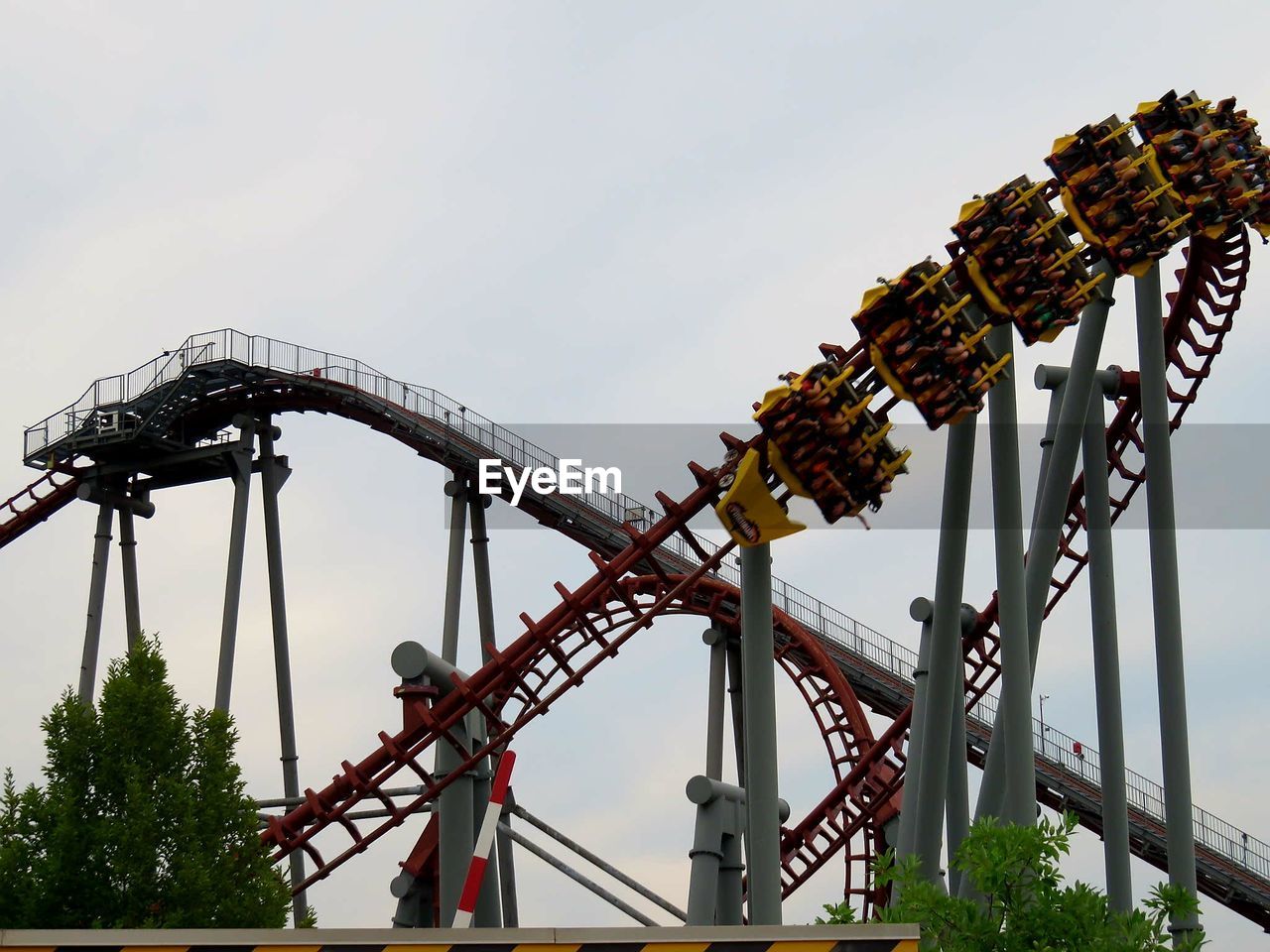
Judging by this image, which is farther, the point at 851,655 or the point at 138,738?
the point at 851,655

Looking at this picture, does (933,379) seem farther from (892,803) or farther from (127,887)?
(892,803)

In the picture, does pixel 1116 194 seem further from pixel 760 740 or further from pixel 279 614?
pixel 279 614

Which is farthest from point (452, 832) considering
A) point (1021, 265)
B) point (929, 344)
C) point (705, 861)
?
point (1021, 265)

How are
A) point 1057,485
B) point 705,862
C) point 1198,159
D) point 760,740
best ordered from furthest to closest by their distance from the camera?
point 705,862
point 1057,485
point 1198,159
point 760,740

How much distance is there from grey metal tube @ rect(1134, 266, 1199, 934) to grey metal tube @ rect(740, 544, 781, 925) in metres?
3.34

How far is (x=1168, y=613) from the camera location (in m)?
13.0

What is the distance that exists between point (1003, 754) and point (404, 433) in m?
12.1

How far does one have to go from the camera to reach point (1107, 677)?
45.1 ft

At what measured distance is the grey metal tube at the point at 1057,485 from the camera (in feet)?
41.6

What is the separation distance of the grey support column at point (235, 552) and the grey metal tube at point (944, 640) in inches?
415

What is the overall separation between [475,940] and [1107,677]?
10010 mm

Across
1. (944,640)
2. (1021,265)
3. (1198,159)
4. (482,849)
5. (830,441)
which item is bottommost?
(482,849)

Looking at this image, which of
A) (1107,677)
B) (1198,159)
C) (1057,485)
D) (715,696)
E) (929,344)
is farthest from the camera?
(715,696)

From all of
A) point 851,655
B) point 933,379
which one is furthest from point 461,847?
point 851,655
